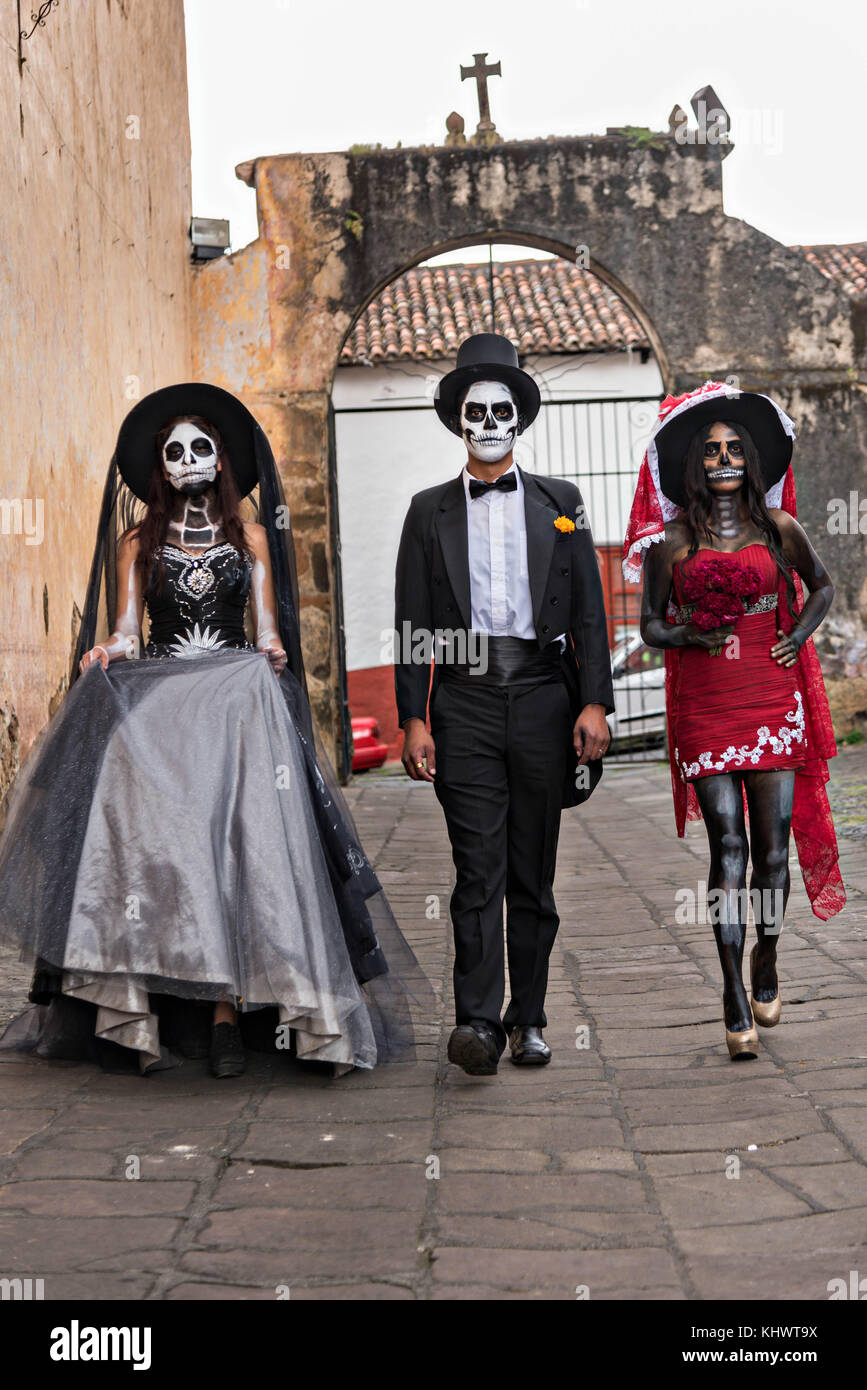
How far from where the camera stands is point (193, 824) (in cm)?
421

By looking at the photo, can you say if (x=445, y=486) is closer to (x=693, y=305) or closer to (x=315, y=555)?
(x=315, y=555)

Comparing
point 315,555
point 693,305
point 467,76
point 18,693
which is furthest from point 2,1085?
point 467,76

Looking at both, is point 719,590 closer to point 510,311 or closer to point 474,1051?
point 474,1051

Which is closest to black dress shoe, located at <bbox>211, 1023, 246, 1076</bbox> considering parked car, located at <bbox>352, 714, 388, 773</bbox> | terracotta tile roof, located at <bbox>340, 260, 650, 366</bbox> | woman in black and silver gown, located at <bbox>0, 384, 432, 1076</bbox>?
woman in black and silver gown, located at <bbox>0, 384, 432, 1076</bbox>

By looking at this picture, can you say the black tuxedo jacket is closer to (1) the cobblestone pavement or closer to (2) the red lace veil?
(2) the red lace veil

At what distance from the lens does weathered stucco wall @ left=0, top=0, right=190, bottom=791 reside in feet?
25.6

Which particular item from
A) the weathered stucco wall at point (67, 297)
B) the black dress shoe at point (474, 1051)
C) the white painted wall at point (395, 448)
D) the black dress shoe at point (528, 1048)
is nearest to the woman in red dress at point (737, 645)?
the black dress shoe at point (528, 1048)

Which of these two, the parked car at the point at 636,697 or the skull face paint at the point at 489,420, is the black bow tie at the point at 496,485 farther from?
the parked car at the point at 636,697

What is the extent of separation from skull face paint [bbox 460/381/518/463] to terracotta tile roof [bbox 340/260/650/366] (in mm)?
18854

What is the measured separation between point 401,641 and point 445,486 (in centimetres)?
48

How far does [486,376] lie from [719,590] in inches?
37.2

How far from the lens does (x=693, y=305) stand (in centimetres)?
1369

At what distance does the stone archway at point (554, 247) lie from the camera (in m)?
13.6

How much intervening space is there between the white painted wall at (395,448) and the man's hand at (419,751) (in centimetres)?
2012
